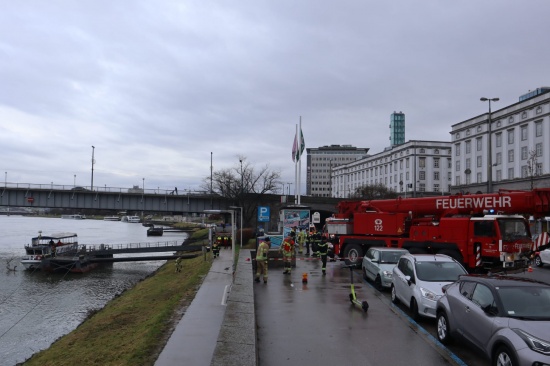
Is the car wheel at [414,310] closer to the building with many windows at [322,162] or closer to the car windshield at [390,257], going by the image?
the car windshield at [390,257]

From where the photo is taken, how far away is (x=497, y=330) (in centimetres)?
699

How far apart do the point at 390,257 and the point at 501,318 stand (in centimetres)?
968

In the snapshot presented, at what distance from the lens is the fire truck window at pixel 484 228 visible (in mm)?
17891

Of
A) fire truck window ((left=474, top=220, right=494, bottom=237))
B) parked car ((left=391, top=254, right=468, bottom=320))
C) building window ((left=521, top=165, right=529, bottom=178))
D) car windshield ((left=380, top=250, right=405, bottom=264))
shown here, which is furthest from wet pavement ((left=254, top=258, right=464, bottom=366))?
building window ((left=521, top=165, right=529, bottom=178))

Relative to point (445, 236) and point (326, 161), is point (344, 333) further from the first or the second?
point (326, 161)

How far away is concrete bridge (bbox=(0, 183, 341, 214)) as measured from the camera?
5381 cm

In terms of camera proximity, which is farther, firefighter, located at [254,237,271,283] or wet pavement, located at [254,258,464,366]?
firefighter, located at [254,237,271,283]

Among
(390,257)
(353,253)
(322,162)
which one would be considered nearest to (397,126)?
(322,162)

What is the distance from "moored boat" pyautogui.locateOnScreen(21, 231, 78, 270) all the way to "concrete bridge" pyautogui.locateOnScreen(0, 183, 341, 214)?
6615mm

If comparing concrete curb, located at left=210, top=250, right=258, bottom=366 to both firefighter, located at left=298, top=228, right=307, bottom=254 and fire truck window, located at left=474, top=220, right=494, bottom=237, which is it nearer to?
fire truck window, located at left=474, top=220, right=494, bottom=237

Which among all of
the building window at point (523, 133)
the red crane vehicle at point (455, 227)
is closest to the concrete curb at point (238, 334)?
the red crane vehicle at point (455, 227)

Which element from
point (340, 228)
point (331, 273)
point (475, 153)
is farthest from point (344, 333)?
point (475, 153)

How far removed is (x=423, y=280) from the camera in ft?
37.3

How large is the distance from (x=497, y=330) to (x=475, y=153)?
72.2 meters
